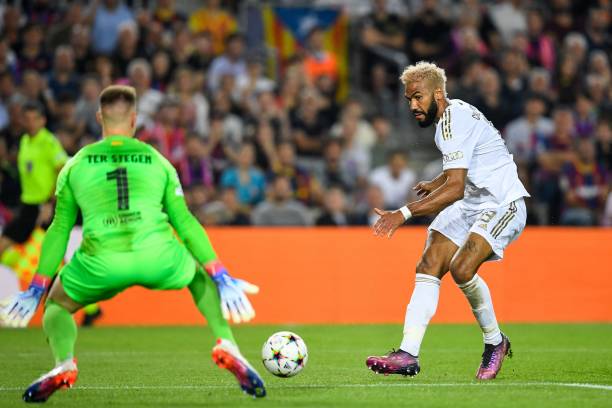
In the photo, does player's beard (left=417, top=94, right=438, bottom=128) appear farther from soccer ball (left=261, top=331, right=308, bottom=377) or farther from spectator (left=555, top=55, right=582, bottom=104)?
spectator (left=555, top=55, right=582, bottom=104)

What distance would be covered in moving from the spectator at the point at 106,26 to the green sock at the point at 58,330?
1203 centimetres

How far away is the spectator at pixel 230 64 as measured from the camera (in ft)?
60.4

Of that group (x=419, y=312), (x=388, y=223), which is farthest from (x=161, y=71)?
(x=388, y=223)

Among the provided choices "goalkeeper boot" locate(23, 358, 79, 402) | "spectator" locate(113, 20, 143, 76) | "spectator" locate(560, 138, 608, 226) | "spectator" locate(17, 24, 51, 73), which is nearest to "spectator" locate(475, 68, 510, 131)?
"spectator" locate(560, 138, 608, 226)

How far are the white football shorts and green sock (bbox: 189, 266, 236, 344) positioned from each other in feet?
7.68

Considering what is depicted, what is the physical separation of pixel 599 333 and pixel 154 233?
7.78m

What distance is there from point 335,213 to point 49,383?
31.8 feet

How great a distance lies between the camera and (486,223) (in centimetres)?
838

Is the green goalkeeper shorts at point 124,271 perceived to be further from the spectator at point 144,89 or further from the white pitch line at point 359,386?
the spectator at point 144,89

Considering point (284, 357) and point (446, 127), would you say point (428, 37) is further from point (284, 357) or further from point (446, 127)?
point (284, 357)

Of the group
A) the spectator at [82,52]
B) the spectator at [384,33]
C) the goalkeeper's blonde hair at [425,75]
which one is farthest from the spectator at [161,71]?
the goalkeeper's blonde hair at [425,75]

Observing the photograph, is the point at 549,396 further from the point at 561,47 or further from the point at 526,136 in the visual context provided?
the point at 561,47

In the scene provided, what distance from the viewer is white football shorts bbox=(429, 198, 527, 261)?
27.5ft

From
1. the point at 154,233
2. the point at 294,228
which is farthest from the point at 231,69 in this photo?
the point at 154,233
